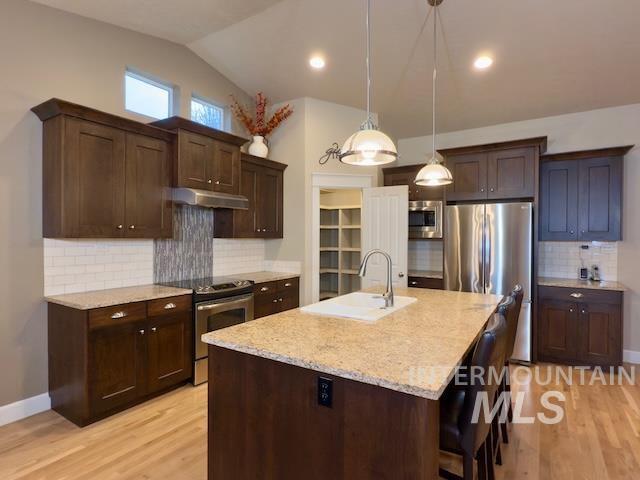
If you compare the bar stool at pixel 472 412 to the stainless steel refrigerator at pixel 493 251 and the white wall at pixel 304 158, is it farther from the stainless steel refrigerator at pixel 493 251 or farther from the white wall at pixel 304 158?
the white wall at pixel 304 158

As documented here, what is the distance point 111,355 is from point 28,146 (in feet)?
5.87

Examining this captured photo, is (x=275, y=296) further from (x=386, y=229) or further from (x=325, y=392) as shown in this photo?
(x=325, y=392)

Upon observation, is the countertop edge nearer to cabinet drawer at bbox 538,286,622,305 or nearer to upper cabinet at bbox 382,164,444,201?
cabinet drawer at bbox 538,286,622,305

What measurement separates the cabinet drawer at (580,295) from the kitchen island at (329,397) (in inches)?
102

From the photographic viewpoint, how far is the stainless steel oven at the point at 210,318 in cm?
346

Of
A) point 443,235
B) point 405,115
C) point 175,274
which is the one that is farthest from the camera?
point 405,115

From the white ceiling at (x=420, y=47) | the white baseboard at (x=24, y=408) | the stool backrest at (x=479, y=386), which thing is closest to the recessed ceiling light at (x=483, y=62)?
the white ceiling at (x=420, y=47)

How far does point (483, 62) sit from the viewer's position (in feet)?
12.3

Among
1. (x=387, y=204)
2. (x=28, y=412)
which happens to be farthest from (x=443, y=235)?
(x=28, y=412)

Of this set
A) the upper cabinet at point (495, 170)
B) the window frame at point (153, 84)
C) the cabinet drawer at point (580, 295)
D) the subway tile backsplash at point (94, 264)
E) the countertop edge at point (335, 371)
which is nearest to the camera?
the countertop edge at point (335, 371)

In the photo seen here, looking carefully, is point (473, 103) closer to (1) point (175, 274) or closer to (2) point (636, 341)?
(2) point (636, 341)

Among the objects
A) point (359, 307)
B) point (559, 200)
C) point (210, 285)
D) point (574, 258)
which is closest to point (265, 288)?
point (210, 285)

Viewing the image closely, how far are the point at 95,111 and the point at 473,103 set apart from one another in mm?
4058

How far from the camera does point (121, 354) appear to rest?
2.91 m
